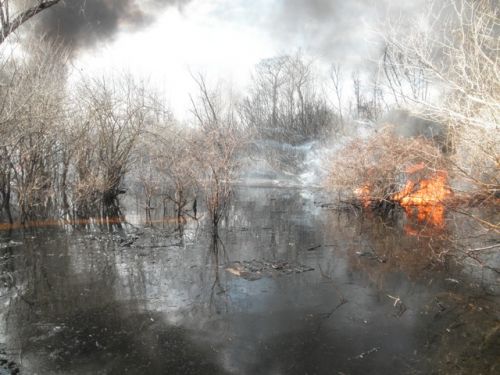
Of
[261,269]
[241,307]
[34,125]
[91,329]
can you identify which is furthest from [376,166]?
[91,329]

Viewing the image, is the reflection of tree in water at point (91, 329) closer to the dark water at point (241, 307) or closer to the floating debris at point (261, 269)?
the dark water at point (241, 307)

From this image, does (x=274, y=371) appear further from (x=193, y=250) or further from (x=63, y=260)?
(x=63, y=260)

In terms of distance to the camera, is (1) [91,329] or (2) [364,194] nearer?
(1) [91,329]

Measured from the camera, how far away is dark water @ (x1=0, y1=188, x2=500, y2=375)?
493 centimetres

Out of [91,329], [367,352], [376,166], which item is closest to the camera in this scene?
[367,352]

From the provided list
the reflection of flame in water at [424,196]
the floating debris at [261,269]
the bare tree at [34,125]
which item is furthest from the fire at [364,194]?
the bare tree at [34,125]

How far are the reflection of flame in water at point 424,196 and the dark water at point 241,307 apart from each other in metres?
5.16

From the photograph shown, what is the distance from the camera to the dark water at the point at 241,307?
4.93 m

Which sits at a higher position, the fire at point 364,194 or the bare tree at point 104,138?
the bare tree at point 104,138

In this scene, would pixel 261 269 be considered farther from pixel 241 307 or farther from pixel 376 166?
pixel 376 166

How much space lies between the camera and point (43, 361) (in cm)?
473

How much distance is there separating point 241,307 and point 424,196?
14.4 meters

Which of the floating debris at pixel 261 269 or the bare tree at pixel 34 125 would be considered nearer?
the floating debris at pixel 261 269

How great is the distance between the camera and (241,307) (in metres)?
6.54
